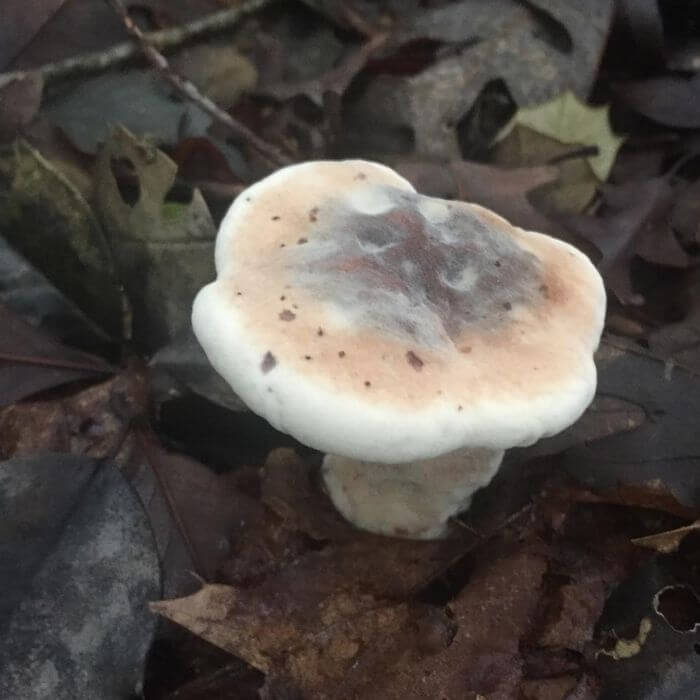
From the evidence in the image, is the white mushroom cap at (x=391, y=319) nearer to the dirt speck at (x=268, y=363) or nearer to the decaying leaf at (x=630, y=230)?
the dirt speck at (x=268, y=363)

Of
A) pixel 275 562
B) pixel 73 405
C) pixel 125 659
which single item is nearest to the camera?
pixel 125 659

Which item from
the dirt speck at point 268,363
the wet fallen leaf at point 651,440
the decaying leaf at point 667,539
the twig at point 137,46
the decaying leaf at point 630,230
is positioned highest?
the dirt speck at point 268,363

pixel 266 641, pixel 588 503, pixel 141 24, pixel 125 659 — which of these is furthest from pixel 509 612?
pixel 141 24

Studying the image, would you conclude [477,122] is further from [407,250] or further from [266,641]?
[266,641]

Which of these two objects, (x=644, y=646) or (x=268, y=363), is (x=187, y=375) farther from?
(x=644, y=646)

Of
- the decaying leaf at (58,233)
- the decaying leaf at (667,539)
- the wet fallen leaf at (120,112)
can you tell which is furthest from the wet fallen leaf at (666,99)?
the decaying leaf at (58,233)
